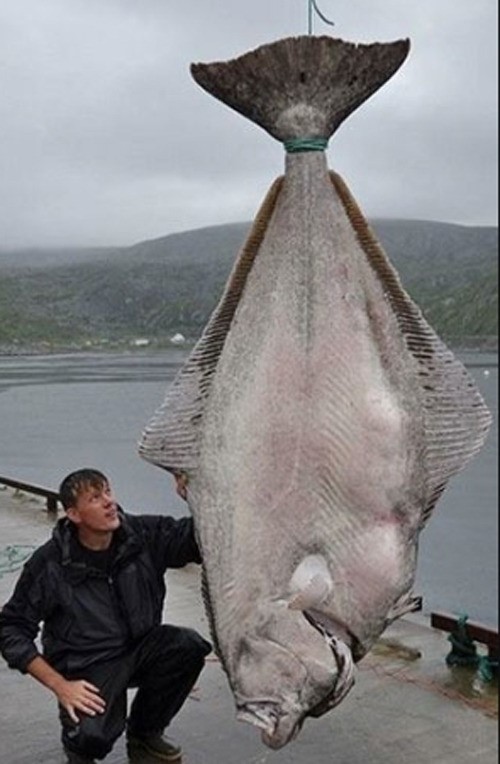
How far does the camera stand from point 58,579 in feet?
14.9

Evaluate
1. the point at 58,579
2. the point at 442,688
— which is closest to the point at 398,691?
the point at 442,688

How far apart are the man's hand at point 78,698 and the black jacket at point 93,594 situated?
23cm

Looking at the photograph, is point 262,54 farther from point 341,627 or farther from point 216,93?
point 341,627

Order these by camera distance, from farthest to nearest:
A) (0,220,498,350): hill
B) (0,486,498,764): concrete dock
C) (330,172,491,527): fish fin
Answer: (0,220,498,350): hill, (0,486,498,764): concrete dock, (330,172,491,527): fish fin

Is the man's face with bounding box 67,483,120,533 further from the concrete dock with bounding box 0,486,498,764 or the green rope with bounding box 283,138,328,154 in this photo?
the green rope with bounding box 283,138,328,154

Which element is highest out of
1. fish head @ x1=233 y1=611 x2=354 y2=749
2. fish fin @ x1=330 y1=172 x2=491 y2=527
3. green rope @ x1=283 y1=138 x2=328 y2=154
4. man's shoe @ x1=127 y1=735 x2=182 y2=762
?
green rope @ x1=283 y1=138 x2=328 y2=154

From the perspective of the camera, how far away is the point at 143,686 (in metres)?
4.86

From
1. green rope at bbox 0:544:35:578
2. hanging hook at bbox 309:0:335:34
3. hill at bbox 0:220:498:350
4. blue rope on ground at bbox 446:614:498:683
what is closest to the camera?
hanging hook at bbox 309:0:335:34

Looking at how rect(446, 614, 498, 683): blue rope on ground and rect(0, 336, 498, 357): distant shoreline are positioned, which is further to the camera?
rect(446, 614, 498, 683): blue rope on ground

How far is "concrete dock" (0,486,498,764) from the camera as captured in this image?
189 inches

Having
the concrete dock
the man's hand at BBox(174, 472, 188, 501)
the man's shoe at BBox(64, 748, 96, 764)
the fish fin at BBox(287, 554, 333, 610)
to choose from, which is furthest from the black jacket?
the fish fin at BBox(287, 554, 333, 610)

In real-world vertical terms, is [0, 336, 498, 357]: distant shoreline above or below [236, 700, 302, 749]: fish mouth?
above

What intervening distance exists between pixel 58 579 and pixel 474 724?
185 cm

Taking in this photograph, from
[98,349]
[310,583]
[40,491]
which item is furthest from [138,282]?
[40,491]
